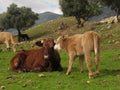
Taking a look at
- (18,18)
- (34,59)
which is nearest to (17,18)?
(18,18)

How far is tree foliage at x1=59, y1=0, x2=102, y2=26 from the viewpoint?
64000 millimetres

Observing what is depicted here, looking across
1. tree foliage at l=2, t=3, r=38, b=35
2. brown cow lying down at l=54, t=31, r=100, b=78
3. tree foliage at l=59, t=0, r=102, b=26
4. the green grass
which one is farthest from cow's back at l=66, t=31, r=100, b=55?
tree foliage at l=2, t=3, r=38, b=35

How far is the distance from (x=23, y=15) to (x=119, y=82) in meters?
68.1

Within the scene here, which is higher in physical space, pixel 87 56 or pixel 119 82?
pixel 87 56

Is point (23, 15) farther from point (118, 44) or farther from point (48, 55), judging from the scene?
point (48, 55)

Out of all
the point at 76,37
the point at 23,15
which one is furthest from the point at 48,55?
the point at 23,15

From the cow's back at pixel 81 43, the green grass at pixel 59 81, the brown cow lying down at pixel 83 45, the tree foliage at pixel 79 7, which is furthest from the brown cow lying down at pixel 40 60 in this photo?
the tree foliage at pixel 79 7

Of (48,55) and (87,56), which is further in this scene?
(48,55)

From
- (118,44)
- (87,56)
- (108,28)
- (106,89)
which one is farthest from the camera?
(108,28)

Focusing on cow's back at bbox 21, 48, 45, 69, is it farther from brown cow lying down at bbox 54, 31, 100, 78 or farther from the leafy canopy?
the leafy canopy

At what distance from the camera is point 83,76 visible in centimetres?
1625

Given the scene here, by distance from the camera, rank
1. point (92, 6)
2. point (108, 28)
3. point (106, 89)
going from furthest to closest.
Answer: point (92, 6), point (108, 28), point (106, 89)

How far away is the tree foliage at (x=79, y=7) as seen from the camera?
64.0 m

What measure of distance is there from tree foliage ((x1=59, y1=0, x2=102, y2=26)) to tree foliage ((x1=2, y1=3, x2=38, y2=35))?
16513 mm
